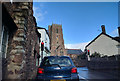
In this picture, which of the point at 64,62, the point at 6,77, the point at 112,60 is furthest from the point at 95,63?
the point at 6,77

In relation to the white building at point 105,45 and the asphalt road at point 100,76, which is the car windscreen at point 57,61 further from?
the white building at point 105,45

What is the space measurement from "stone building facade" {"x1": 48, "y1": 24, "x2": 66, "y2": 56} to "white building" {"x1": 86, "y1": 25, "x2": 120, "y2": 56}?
27201 mm

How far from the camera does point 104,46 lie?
2525 centimetres

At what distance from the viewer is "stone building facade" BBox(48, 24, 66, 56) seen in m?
52.2

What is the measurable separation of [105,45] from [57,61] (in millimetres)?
24965

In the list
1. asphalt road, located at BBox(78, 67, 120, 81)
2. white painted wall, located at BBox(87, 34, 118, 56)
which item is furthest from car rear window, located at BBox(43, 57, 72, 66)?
white painted wall, located at BBox(87, 34, 118, 56)

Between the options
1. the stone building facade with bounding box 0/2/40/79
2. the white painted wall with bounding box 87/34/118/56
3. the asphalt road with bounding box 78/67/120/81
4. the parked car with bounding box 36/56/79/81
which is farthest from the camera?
the white painted wall with bounding box 87/34/118/56

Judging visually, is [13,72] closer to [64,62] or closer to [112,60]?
[64,62]

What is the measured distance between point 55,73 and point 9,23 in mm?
3248

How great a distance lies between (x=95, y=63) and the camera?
48.8 feet

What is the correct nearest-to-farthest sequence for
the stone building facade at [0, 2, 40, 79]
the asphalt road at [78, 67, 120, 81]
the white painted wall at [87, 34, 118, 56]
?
the stone building facade at [0, 2, 40, 79] < the asphalt road at [78, 67, 120, 81] < the white painted wall at [87, 34, 118, 56]

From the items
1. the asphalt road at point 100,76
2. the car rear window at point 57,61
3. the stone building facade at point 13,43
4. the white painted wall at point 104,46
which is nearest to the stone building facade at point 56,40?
the white painted wall at point 104,46

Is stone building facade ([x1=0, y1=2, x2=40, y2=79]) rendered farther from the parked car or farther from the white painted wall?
the white painted wall

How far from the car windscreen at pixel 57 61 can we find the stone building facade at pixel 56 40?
47682mm
